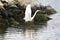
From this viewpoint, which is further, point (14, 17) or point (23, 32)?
point (14, 17)

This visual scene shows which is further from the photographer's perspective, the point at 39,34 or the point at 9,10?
the point at 9,10

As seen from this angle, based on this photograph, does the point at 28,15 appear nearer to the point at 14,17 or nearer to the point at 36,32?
the point at 14,17

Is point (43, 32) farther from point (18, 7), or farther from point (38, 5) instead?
point (38, 5)

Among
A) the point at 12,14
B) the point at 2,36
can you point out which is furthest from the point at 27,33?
the point at 12,14

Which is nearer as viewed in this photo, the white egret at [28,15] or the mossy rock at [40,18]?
the white egret at [28,15]

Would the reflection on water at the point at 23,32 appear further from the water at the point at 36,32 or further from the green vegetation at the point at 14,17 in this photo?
the green vegetation at the point at 14,17

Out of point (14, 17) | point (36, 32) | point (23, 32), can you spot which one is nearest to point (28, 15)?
point (14, 17)

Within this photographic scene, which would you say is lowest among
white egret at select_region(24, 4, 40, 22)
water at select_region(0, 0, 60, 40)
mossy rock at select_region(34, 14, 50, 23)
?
water at select_region(0, 0, 60, 40)

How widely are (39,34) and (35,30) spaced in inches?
32.9

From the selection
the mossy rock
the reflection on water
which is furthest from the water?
the mossy rock

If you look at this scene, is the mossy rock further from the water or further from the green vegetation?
the water

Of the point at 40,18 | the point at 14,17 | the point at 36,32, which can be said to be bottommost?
the point at 36,32

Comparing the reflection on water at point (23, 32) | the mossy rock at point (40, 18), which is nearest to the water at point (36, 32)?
the reflection on water at point (23, 32)

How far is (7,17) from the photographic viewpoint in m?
16.0
